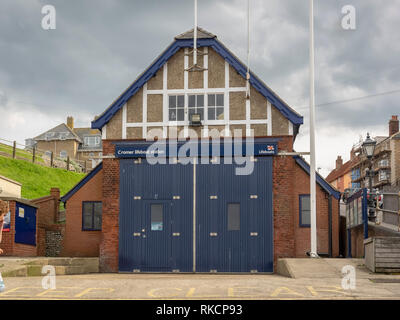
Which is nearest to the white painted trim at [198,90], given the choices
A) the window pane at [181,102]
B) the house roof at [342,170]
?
the window pane at [181,102]

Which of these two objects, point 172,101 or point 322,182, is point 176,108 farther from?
point 322,182

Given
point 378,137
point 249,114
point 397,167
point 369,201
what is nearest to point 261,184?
point 249,114

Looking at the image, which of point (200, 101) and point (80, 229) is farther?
point (80, 229)

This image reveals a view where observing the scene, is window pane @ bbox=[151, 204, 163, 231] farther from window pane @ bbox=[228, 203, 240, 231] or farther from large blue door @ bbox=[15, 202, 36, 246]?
large blue door @ bbox=[15, 202, 36, 246]

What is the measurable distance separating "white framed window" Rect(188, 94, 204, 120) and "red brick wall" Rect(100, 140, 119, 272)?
3.60 metres

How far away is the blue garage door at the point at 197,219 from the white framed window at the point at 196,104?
2.20m

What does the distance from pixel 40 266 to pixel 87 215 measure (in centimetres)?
665

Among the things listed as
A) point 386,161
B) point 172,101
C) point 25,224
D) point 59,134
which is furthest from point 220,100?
point 59,134

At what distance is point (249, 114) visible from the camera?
20.5 m

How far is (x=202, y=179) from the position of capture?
20297 mm

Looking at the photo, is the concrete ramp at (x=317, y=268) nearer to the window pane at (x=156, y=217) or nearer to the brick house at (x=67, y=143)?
the window pane at (x=156, y=217)

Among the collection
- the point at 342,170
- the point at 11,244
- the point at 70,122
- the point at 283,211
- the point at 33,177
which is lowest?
the point at 11,244

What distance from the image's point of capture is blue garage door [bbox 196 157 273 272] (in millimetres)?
19781

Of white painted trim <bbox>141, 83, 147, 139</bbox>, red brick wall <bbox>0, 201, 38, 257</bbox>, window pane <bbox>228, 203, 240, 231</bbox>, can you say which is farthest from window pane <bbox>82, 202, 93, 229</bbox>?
window pane <bbox>228, 203, 240, 231</bbox>
